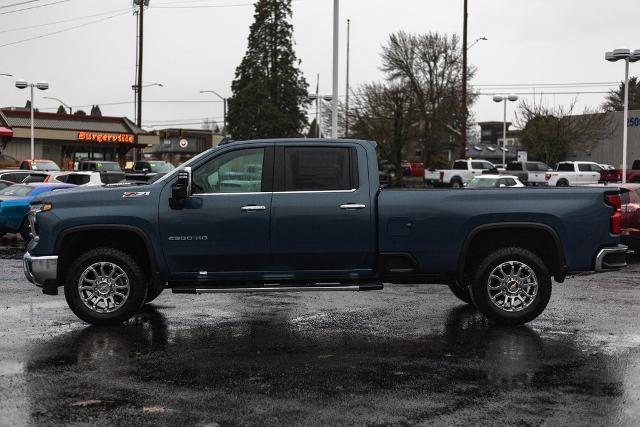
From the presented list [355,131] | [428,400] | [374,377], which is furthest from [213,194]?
[355,131]

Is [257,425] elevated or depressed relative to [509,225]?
depressed

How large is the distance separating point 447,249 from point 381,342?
1.35 m

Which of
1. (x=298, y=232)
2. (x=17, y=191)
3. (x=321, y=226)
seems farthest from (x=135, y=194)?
(x=17, y=191)

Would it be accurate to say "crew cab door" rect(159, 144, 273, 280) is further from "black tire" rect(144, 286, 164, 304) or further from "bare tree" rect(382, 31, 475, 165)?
"bare tree" rect(382, 31, 475, 165)

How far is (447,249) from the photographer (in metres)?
8.52

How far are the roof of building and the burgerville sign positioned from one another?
2.36ft

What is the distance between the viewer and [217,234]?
8.37 metres

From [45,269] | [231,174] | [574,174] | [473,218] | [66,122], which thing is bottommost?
[45,269]

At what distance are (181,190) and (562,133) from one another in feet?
173

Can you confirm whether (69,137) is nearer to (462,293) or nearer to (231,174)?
(462,293)

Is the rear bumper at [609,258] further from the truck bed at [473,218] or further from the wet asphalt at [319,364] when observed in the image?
the wet asphalt at [319,364]

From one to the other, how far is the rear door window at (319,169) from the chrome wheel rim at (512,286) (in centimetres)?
189

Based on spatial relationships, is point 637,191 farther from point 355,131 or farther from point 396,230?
point 355,131

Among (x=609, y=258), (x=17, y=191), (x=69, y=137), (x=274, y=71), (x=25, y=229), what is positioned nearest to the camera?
(x=609, y=258)
